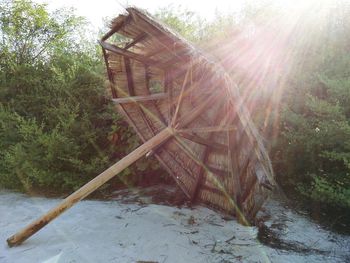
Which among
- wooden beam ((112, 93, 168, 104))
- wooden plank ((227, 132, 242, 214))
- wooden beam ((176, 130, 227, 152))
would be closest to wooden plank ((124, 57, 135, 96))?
wooden beam ((112, 93, 168, 104))

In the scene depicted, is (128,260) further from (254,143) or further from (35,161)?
(35,161)

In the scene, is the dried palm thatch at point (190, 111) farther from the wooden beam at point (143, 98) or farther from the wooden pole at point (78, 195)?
the wooden pole at point (78, 195)

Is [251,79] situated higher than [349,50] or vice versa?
[349,50]

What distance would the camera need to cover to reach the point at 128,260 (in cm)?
319

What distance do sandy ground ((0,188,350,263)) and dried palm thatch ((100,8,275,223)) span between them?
1.22ft

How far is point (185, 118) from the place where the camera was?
3486mm

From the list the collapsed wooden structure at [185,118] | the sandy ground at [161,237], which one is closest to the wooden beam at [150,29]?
the collapsed wooden structure at [185,118]

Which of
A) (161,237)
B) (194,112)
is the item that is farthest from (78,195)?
(194,112)

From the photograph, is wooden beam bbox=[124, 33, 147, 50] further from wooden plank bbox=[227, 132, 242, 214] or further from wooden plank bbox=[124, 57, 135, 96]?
wooden plank bbox=[227, 132, 242, 214]

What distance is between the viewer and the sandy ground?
3303mm

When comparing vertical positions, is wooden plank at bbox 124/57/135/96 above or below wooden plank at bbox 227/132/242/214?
above

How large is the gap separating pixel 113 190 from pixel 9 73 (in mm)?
4937

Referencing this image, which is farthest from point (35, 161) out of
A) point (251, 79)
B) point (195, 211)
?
point (251, 79)

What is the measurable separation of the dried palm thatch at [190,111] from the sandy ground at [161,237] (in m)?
0.37
